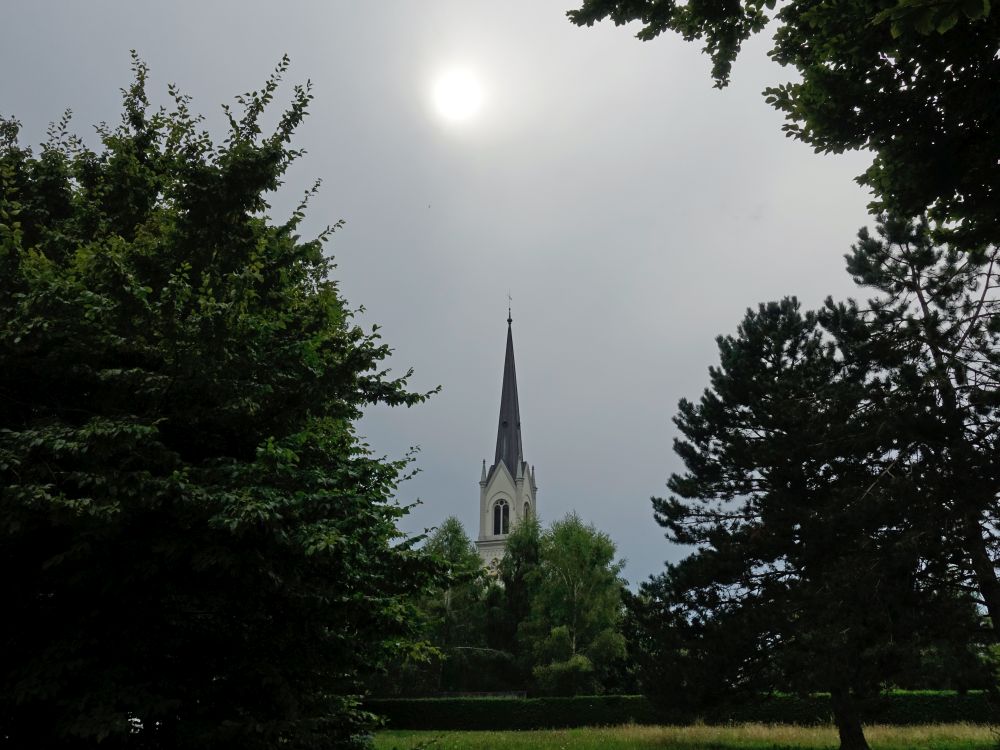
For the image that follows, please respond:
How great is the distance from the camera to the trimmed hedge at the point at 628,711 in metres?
21.1

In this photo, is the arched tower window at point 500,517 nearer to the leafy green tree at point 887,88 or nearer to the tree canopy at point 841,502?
the tree canopy at point 841,502

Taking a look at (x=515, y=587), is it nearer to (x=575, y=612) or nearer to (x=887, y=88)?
(x=575, y=612)

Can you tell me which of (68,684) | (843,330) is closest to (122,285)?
(68,684)

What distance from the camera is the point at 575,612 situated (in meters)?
36.9

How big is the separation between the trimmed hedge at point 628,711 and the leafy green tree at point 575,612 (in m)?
5.75

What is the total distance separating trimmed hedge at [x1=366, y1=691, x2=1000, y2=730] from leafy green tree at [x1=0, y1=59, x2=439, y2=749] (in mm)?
13318

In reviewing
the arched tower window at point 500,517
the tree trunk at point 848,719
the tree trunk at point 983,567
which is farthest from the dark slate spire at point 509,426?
the tree trunk at point 983,567

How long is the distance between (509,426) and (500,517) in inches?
408

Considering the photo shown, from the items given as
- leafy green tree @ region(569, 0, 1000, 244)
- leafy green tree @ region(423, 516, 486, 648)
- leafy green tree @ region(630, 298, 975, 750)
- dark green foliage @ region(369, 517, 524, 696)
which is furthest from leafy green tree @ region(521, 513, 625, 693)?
leafy green tree @ region(569, 0, 1000, 244)

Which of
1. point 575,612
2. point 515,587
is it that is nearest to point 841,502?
point 575,612

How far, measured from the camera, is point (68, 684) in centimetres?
566

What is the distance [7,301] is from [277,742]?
5160 mm

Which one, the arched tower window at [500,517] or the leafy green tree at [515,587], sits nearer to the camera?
the leafy green tree at [515,587]

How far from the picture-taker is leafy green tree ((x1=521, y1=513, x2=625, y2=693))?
3431cm
